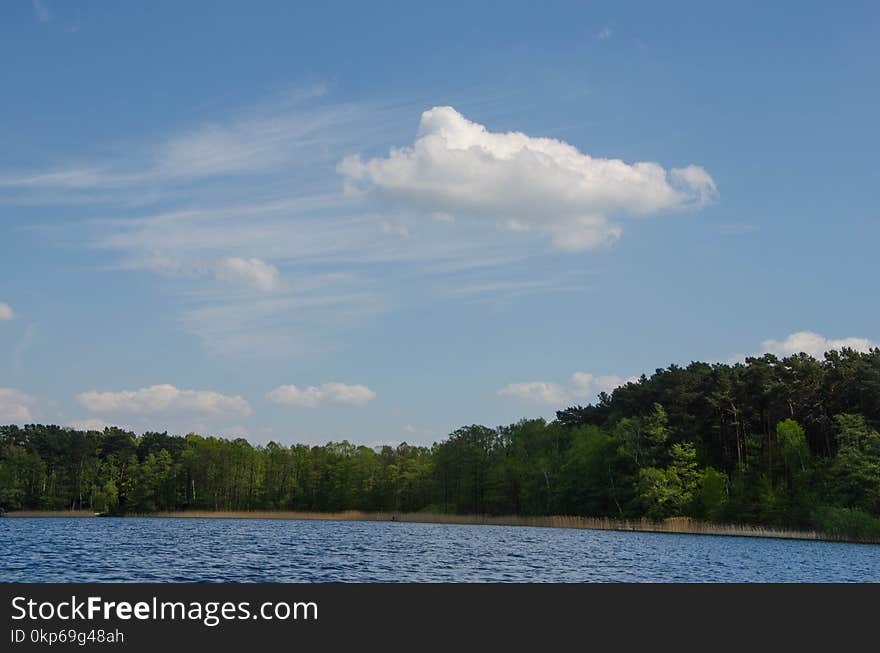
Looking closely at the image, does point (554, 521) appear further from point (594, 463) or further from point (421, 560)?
point (421, 560)

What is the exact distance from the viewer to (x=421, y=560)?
5172 cm

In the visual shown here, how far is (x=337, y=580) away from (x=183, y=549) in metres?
24.1

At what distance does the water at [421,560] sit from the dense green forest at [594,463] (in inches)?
957

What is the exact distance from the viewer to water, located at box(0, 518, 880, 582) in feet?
136

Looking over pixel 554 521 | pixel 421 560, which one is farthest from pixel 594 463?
pixel 421 560

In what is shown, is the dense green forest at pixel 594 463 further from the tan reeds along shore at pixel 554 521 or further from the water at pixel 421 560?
the water at pixel 421 560

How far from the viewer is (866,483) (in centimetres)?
8719

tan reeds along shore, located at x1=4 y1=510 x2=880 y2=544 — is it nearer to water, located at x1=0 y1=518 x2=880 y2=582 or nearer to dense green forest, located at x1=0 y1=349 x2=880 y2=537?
dense green forest, located at x1=0 y1=349 x2=880 y2=537

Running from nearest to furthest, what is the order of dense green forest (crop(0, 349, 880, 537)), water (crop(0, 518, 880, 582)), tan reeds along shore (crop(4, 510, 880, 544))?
water (crop(0, 518, 880, 582)) → tan reeds along shore (crop(4, 510, 880, 544)) → dense green forest (crop(0, 349, 880, 537))

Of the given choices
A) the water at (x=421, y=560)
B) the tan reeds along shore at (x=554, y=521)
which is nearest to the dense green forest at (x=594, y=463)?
the tan reeds along shore at (x=554, y=521)

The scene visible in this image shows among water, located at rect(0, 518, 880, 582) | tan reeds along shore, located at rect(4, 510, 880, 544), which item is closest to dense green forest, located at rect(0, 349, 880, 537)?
tan reeds along shore, located at rect(4, 510, 880, 544)

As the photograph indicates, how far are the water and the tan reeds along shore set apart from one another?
13.6 metres
